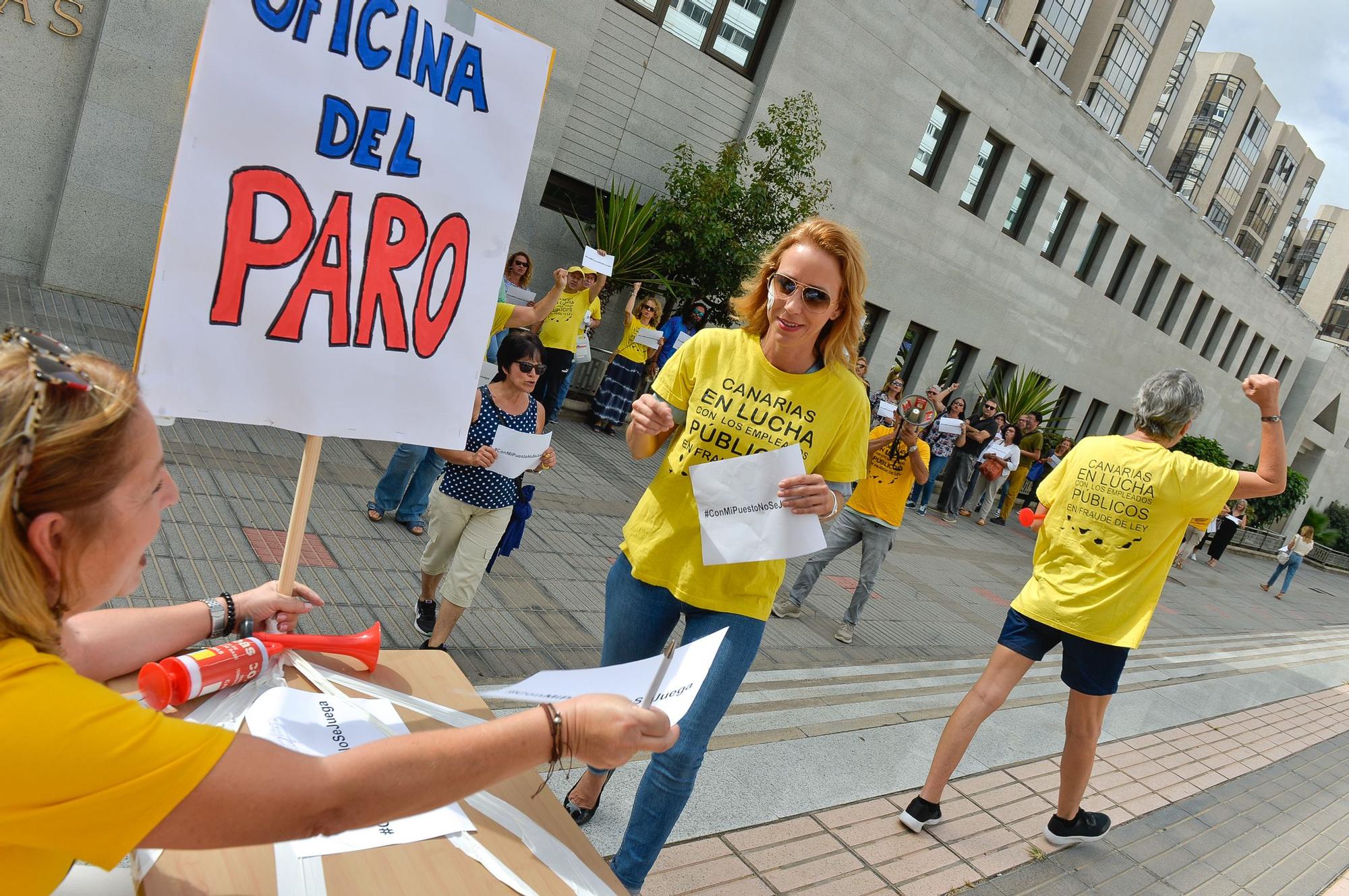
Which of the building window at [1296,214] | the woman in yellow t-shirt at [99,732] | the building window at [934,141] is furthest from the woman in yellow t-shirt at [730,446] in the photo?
the building window at [1296,214]

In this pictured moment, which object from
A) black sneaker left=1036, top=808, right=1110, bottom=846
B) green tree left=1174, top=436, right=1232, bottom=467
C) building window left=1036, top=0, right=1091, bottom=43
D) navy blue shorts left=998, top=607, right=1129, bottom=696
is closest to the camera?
navy blue shorts left=998, top=607, right=1129, bottom=696

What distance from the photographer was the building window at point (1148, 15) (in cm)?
2273

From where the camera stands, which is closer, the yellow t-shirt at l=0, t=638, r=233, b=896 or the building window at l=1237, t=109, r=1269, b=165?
the yellow t-shirt at l=0, t=638, r=233, b=896

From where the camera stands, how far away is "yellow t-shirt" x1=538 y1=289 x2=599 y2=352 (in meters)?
9.34

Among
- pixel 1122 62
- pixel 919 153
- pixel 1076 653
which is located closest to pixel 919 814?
pixel 1076 653

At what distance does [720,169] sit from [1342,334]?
7061 centimetres

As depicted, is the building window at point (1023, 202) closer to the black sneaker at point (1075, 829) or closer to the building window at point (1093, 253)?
the building window at point (1093, 253)

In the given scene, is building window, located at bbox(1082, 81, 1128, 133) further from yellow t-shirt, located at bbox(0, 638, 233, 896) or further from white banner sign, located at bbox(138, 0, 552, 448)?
yellow t-shirt, located at bbox(0, 638, 233, 896)

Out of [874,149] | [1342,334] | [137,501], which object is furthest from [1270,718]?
[1342,334]

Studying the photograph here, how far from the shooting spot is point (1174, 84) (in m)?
28.2

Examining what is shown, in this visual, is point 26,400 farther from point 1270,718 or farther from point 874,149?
point 874,149

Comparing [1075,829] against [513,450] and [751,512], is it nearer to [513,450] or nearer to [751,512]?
[751,512]

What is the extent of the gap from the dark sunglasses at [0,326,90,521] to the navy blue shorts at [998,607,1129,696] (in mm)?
3512

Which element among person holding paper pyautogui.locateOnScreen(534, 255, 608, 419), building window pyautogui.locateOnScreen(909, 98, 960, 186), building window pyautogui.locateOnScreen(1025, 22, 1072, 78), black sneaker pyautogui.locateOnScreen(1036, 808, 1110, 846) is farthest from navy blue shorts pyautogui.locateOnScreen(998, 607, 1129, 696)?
building window pyautogui.locateOnScreen(1025, 22, 1072, 78)
